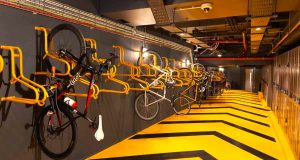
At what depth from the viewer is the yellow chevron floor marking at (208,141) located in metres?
4.04

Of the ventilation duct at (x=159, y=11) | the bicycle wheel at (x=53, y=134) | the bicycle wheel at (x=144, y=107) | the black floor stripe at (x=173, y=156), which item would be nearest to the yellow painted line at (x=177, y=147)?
the black floor stripe at (x=173, y=156)

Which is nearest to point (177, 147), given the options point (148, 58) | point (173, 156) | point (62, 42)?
point (173, 156)

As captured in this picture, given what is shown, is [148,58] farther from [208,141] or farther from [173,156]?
[173,156]

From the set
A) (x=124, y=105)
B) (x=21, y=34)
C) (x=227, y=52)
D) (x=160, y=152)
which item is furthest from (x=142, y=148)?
(x=227, y=52)

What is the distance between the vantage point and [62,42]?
309 centimetres

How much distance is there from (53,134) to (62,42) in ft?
4.03

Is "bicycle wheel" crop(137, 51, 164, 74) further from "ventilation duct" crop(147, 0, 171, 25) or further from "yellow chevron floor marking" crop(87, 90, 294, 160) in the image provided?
"yellow chevron floor marking" crop(87, 90, 294, 160)

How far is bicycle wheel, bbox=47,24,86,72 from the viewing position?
2.67 metres

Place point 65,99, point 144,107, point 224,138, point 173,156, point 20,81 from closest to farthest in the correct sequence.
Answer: point 20,81 < point 65,99 < point 173,156 < point 224,138 < point 144,107

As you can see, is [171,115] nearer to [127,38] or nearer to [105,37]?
[127,38]

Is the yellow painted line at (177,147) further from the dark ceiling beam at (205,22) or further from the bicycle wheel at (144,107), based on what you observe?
the dark ceiling beam at (205,22)

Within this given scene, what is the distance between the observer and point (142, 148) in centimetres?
428

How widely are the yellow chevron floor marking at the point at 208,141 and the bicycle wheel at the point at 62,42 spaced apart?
5.73 ft

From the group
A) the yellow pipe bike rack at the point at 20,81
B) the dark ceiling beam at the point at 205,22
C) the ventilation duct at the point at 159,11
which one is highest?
the dark ceiling beam at the point at 205,22
